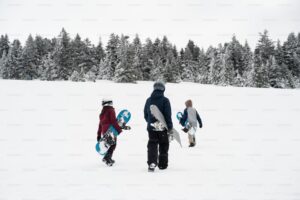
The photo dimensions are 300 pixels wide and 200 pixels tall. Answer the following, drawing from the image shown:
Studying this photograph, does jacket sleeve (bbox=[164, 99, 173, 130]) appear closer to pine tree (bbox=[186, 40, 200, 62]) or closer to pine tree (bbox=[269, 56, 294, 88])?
pine tree (bbox=[269, 56, 294, 88])

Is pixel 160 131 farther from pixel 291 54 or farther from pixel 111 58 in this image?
pixel 291 54

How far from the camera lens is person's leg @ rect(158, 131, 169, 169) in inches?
263

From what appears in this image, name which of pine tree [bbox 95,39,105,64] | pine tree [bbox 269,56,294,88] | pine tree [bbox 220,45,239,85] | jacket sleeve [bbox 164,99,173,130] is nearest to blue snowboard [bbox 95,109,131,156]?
jacket sleeve [bbox 164,99,173,130]

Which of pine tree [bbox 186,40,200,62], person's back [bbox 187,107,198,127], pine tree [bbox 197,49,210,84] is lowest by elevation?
person's back [bbox 187,107,198,127]

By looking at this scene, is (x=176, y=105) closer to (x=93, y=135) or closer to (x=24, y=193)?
(x=93, y=135)

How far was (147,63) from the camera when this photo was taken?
7200 centimetres

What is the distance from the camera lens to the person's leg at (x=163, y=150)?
669 centimetres

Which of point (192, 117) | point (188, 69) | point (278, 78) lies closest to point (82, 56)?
point (188, 69)

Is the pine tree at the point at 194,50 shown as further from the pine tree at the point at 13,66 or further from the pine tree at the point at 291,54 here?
the pine tree at the point at 13,66

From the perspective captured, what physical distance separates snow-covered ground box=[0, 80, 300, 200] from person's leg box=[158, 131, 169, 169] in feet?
1.07

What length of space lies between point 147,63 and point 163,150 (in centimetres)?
6597

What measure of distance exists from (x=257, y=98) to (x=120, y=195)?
20854mm

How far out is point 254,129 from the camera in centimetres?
1422

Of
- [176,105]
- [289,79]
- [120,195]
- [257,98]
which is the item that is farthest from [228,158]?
[289,79]
